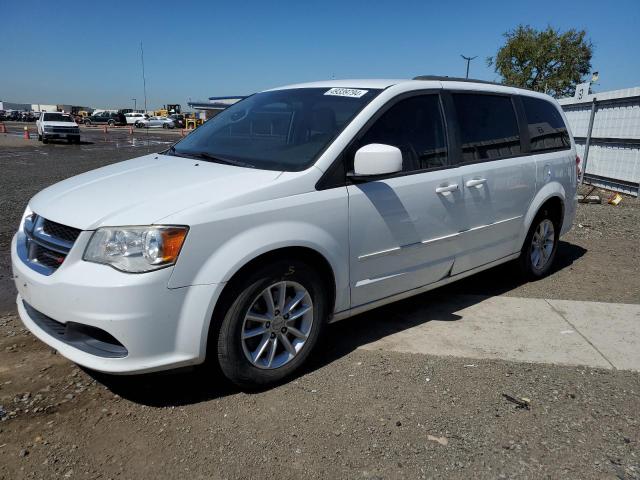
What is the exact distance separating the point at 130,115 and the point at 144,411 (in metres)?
66.7

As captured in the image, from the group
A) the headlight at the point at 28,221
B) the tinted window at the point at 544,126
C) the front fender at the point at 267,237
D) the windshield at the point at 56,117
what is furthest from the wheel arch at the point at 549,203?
the windshield at the point at 56,117

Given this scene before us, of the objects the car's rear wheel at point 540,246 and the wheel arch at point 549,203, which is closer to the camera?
the wheel arch at point 549,203

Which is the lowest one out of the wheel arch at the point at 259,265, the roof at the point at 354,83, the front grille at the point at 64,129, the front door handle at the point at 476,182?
the wheel arch at the point at 259,265

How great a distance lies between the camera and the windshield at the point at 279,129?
328cm

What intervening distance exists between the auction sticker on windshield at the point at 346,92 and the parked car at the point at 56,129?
2544 cm

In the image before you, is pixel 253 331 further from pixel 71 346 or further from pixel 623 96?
pixel 623 96

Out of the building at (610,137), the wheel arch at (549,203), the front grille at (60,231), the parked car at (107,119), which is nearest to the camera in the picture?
the front grille at (60,231)

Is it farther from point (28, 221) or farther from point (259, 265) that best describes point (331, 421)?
point (28, 221)

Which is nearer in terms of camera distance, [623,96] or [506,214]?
[506,214]

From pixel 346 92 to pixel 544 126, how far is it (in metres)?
2.44

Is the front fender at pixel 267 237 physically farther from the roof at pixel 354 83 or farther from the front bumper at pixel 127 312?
the roof at pixel 354 83

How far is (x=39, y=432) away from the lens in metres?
2.64

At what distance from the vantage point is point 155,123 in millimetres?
59281

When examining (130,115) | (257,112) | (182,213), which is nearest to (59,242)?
(182,213)
